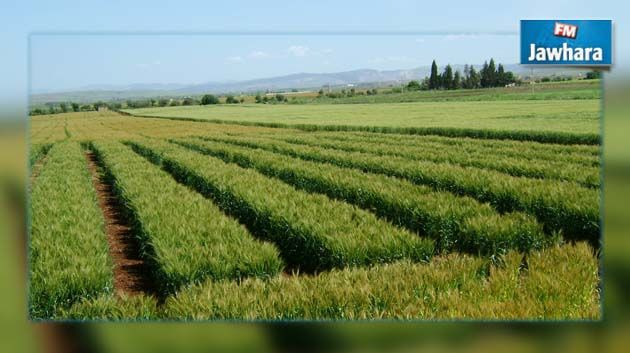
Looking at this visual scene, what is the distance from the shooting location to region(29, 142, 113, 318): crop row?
5.29m

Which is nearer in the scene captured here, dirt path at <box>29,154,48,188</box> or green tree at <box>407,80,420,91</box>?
dirt path at <box>29,154,48,188</box>

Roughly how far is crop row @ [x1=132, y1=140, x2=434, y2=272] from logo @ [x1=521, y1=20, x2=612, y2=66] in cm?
175

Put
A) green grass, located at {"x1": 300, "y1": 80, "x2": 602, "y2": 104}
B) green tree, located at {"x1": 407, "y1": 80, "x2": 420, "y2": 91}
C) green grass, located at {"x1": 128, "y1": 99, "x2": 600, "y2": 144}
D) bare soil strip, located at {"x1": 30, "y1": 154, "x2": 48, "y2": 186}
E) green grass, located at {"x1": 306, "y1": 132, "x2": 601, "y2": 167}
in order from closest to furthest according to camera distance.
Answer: green grass, located at {"x1": 300, "y1": 80, "x2": 602, "y2": 104}
bare soil strip, located at {"x1": 30, "y1": 154, "x2": 48, "y2": 186}
green tree, located at {"x1": 407, "y1": 80, "x2": 420, "y2": 91}
green grass, located at {"x1": 306, "y1": 132, "x2": 601, "y2": 167}
green grass, located at {"x1": 128, "y1": 99, "x2": 600, "y2": 144}

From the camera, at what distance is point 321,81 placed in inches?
232

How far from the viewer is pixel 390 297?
16.3 ft

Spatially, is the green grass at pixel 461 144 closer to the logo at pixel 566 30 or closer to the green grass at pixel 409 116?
the green grass at pixel 409 116

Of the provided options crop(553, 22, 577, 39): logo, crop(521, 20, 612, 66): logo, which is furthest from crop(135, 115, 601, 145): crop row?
crop(553, 22, 577, 39): logo

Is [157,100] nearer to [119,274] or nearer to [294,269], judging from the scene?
[119,274]

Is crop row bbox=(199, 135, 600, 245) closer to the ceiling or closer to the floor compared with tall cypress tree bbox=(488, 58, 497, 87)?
closer to the floor

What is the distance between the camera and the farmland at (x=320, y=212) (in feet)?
16.6

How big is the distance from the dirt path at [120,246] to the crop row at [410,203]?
89 cm

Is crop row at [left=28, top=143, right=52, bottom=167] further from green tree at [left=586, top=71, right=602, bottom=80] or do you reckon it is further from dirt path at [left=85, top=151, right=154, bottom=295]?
green tree at [left=586, top=71, right=602, bottom=80]

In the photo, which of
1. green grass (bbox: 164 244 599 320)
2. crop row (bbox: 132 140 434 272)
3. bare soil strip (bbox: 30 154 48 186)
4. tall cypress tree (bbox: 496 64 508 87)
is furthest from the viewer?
bare soil strip (bbox: 30 154 48 186)

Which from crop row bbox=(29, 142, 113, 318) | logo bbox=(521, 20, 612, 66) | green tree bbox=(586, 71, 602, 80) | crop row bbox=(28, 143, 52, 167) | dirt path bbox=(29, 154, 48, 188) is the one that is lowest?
crop row bbox=(29, 142, 113, 318)
